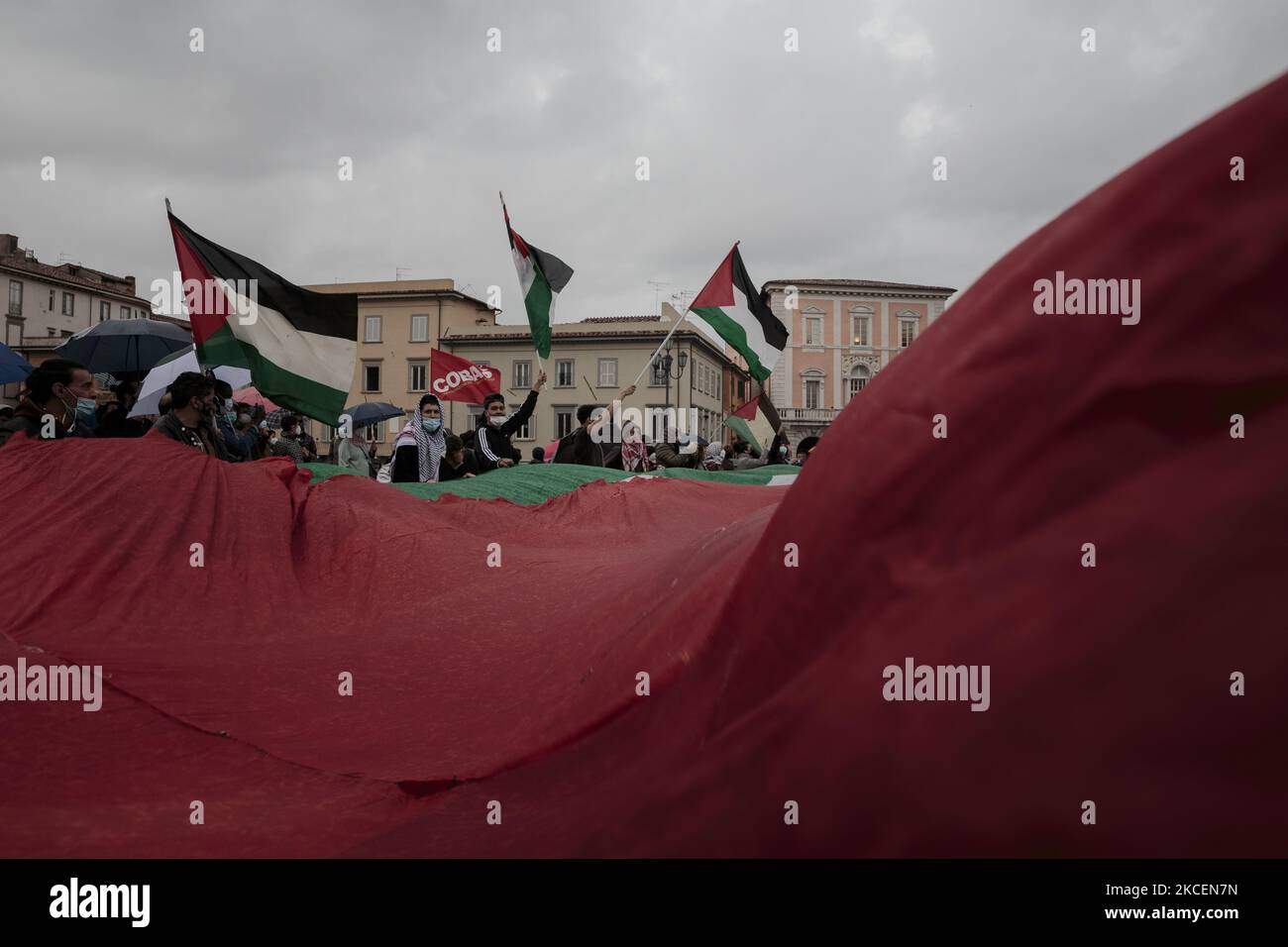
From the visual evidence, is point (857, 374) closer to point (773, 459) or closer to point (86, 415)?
point (773, 459)

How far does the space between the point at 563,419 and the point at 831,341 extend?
19263 mm

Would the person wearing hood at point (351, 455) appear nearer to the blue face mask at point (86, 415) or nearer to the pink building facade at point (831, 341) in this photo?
the blue face mask at point (86, 415)

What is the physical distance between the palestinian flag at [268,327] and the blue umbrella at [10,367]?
4.47 meters

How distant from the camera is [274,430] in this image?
1423 cm

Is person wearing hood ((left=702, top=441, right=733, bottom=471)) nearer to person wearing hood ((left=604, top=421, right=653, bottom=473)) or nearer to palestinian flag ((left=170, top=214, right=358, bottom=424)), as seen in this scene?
person wearing hood ((left=604, top=421, right=653, bottom=473))

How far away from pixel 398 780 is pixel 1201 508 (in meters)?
1.55

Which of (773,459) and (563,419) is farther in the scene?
(563,419)

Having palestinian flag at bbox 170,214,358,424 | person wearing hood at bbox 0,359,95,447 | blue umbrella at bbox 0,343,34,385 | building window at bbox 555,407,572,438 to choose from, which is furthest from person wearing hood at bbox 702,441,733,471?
building window at bbox 555,407,572,438

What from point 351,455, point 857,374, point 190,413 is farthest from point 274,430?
point 857,374

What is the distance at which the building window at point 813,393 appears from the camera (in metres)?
55.3

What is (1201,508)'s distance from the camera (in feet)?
3.48

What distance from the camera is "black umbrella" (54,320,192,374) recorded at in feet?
32.7
